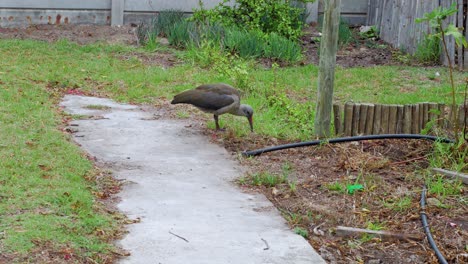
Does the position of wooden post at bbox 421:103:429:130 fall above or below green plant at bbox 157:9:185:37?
below

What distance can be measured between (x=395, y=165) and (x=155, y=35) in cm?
762

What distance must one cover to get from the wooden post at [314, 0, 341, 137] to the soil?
378 mm

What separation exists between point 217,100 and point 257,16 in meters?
6.09

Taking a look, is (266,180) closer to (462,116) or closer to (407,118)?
(407,118)

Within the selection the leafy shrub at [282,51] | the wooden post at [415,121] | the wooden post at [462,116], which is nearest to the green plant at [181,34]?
the leafy shrub at [282,51]

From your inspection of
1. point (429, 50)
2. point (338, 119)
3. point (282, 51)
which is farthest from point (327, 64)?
point (429, 50)

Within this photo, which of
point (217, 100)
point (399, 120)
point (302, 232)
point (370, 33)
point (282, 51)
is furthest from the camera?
point (370, 33)

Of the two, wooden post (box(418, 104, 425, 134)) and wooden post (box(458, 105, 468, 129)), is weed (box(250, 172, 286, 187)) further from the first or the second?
wooden post (box(458, 105, 468, 129))

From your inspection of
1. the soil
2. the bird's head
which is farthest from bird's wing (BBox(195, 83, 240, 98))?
the soil

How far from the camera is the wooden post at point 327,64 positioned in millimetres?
8367

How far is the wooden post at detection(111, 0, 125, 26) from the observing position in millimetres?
15836

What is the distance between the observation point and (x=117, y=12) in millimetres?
15898

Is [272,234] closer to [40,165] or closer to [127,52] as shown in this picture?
[40,165]

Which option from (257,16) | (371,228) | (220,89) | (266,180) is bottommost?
(371,228)
